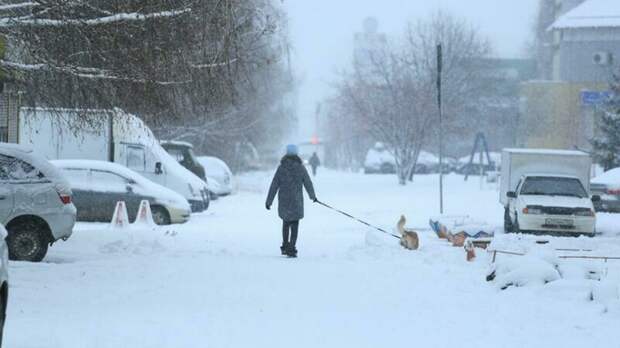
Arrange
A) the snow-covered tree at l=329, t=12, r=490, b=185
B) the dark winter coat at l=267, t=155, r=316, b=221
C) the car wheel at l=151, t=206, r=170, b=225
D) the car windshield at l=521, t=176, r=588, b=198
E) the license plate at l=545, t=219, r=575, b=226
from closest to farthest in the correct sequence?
1. the dark winter coat at l=267, t=155, r=316, b=221
2. the license plate at l=545, t=219, r=575, b=226
3. the car windshield at l=521, t=176, r=588, b=198
4. the car wheel at l=151, t=206, r=170, b=225
5. the snow-covered tree at l=329, t=12, r=490, b=185

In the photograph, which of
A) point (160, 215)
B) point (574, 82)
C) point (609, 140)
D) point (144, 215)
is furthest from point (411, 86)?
point (144, 215)

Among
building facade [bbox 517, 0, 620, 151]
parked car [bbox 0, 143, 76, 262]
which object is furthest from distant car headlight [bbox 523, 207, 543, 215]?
building facade [bbox 517, 0, 620, 151]

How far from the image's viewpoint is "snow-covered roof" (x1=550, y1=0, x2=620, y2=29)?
5456 centimetres

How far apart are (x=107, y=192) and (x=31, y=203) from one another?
9.11 meters

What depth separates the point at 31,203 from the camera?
1455 centimetres

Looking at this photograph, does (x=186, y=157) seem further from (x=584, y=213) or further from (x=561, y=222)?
(x=584, y=213)

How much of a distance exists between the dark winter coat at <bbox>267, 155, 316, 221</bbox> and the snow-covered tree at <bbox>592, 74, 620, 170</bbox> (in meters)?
28.8

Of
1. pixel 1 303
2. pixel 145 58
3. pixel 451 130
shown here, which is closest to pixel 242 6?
pixel 145 58

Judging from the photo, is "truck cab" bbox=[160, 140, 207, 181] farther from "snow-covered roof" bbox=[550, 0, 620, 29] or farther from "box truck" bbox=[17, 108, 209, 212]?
"snow-covered roof" bbox=[550, 0, 620, 29]

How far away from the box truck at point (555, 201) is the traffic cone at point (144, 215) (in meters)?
7.71

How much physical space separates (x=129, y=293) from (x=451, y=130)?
133 ft

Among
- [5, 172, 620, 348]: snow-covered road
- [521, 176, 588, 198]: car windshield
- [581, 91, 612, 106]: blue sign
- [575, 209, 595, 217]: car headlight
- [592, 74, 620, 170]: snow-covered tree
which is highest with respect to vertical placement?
[581, 91, 612, 106]: blue sign

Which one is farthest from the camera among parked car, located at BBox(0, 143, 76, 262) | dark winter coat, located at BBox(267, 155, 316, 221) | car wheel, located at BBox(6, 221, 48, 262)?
dark winter coat, located at BBox(267, 155, 316, 221)

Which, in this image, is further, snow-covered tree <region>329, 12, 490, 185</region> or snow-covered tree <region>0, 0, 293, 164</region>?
snow-covered tree <region>329, 12, 490, 185</region>
